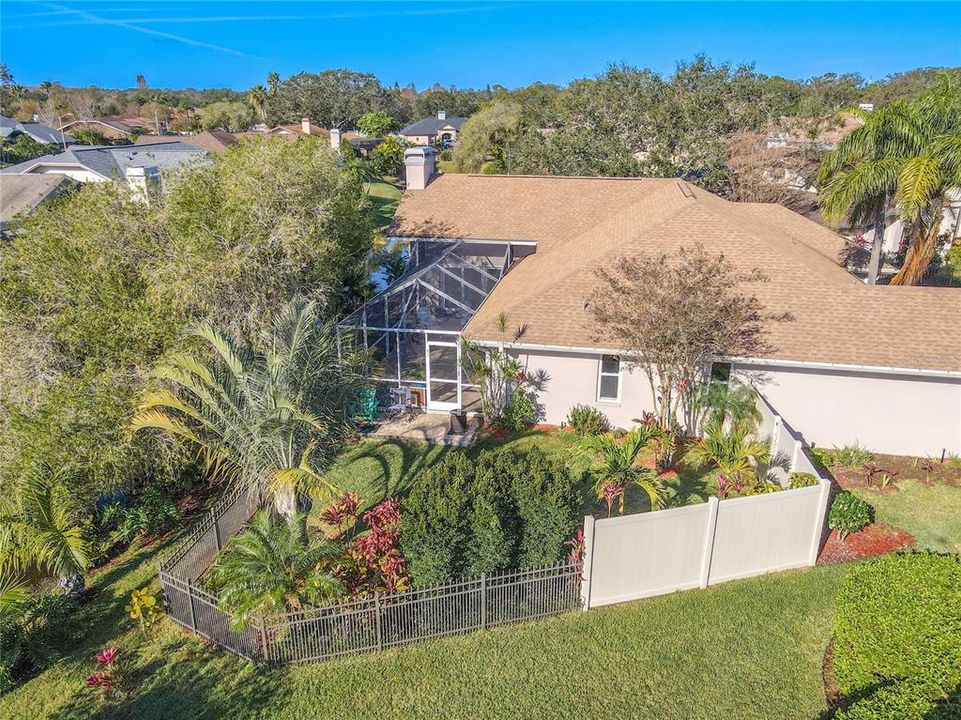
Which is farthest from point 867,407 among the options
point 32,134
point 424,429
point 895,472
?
point 32,134

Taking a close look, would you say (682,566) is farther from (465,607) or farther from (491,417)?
(491,417)

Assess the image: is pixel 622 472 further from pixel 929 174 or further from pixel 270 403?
pixel 929 174

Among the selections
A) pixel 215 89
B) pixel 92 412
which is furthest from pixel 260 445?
pixel 215 89

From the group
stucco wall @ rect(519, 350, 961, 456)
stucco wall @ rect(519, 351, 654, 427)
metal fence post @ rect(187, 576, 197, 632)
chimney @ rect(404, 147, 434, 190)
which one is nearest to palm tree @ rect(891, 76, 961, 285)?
stucco wall @ rect(519, 350, 961, 456)

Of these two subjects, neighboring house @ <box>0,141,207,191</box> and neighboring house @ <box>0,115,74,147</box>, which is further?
neighboring house @ <box>0,115,74,147</box>

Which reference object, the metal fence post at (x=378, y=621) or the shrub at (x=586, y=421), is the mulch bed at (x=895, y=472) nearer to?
the shrub at (x=586, y=421)

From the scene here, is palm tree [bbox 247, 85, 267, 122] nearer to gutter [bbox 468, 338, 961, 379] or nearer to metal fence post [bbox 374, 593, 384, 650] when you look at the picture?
gutter [bbox 468, 338, 961, 379]

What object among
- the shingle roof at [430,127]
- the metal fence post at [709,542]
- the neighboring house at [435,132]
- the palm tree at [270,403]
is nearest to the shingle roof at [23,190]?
the palm tree at [270,403]
